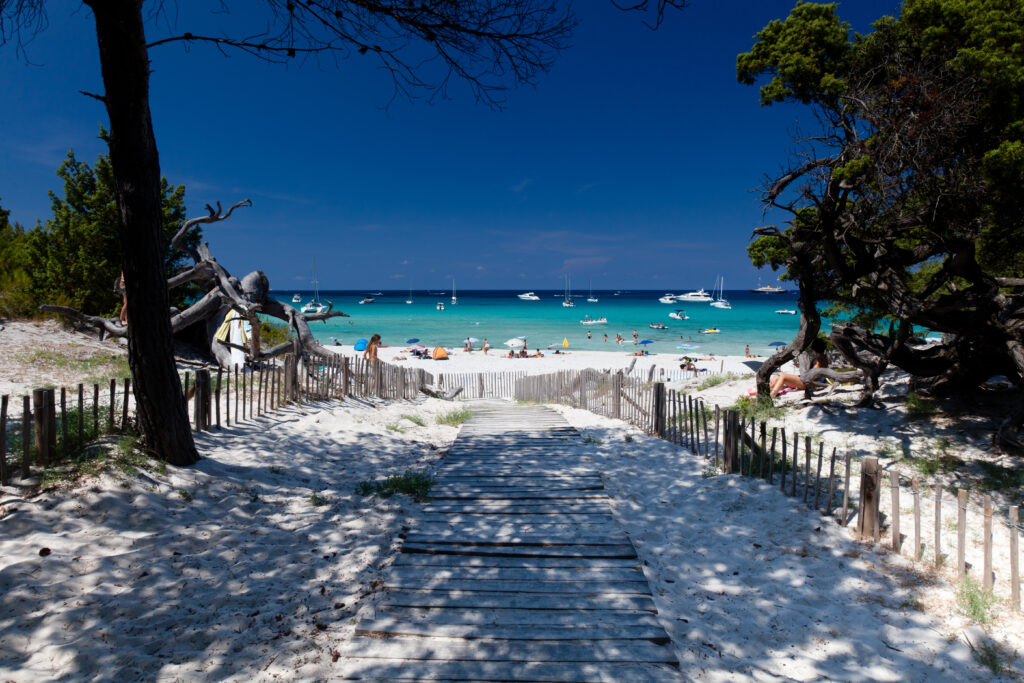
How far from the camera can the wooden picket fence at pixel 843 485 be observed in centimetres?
400

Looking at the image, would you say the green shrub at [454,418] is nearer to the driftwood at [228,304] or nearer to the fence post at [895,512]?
the driftwood at [228,304]

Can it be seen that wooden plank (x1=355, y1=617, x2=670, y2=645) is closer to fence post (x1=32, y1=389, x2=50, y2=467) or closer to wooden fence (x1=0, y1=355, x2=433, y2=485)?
wooden fence (x1=0, y1=355, x2=433, y2=485)

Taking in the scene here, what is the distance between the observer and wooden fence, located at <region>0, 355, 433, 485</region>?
4.36 metres

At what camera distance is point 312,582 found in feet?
12.7

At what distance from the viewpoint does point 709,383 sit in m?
15.9

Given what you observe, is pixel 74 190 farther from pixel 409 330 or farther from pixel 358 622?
pixel 409 330

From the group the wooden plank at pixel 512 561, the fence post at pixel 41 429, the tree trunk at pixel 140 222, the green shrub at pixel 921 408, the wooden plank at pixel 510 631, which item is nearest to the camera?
the wooden plank at pixel 510 631

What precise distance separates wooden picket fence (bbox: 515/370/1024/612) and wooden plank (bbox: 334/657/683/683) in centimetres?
294

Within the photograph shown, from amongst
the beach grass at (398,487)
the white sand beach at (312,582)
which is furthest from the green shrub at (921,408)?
the beach grass at (398,487)

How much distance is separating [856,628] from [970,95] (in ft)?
23.0

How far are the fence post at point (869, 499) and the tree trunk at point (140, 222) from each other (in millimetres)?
7229

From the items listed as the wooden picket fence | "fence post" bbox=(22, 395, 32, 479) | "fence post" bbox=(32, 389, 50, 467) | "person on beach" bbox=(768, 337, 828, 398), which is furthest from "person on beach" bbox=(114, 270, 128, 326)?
"person on beach" bbox=(768, 337, 828, 398)

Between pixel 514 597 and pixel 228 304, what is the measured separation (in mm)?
12727

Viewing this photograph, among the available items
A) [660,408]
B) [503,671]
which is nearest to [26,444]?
[503,671]
